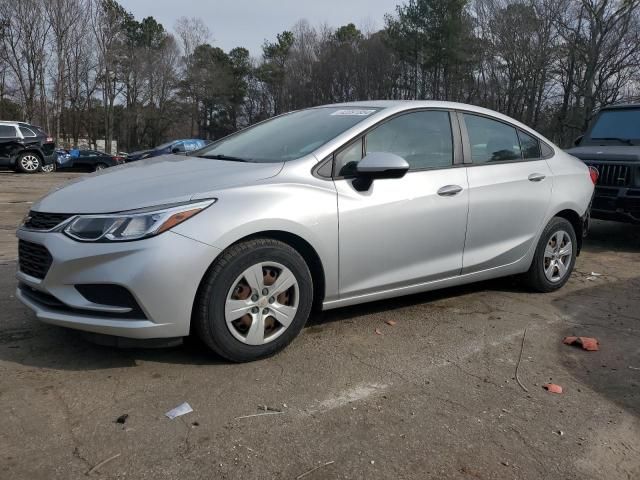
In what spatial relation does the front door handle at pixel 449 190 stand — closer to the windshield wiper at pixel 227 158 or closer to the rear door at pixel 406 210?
the rear door at pixel 406 210

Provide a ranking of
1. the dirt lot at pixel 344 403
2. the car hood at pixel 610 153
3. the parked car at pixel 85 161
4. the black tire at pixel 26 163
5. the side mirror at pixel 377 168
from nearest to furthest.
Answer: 1. the dirt lot at pixel 344 403
2. the side mirror at pixel 377 168
3. the car hood at pixel 610 153
4. the black tire at pixel 26 163
5. the parked car at pixel 85 161

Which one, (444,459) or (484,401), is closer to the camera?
(444,459)

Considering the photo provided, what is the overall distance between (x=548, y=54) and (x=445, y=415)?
39473 mm

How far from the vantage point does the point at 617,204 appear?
22.8 feet

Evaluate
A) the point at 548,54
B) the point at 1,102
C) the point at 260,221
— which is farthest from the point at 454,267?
the point at 1,102

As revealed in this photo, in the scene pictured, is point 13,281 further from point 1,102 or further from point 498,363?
point 1,102

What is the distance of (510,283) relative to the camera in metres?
5.20

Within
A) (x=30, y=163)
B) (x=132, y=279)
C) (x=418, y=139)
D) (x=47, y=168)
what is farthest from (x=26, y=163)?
(x=132, y=279)

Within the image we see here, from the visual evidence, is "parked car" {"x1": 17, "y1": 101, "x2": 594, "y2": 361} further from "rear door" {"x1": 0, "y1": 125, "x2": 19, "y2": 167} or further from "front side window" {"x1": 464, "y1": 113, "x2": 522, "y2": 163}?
"rear door" {"x1": 0, "y1": 125, "x2": 19, "y2": 167}

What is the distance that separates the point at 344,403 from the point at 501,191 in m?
2.28

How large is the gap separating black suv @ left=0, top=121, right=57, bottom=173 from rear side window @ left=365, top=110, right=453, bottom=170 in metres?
19.2

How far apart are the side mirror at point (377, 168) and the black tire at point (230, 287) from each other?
647 mm

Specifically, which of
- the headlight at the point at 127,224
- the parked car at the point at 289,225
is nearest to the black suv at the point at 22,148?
the parked car at the point at 289,225

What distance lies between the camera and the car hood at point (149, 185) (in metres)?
3.03
